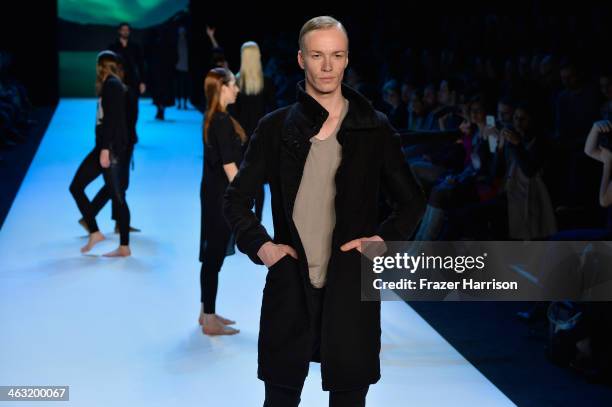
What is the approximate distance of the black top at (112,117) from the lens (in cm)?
606

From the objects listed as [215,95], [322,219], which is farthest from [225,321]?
[322,219]

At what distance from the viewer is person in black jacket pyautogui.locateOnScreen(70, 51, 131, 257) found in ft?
19.9

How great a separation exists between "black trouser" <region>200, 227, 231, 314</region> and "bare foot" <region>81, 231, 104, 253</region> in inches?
76.6

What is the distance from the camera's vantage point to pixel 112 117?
608cm

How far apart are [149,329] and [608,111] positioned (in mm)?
2711

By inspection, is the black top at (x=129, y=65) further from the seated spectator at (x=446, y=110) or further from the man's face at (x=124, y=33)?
the seated spectator at (x=446, y=110)

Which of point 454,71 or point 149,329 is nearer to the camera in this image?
point 149,329

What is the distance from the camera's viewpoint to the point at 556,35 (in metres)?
8.97

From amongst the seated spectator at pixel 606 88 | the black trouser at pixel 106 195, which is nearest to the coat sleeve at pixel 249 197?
the seated spectator at pixel 606 88

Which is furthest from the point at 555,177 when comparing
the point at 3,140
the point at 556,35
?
the point at 3,140

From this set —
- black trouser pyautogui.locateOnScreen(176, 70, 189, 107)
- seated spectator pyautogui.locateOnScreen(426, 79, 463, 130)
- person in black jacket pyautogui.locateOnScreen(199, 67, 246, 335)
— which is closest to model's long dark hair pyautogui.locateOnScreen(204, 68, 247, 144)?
person in black jacket pyautogui.locateOnScreen(199, 67, 246, 335)

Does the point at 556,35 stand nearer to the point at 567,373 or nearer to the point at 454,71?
the point at 454,71

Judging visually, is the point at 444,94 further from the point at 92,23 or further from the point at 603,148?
the point at 92,23

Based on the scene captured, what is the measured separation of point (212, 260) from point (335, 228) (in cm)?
229
